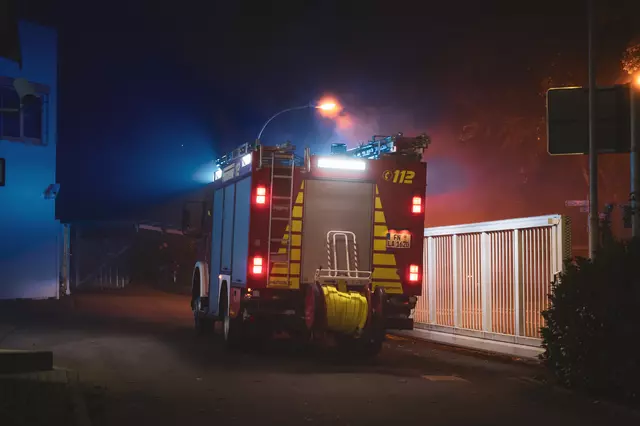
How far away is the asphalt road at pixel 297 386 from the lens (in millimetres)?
8938

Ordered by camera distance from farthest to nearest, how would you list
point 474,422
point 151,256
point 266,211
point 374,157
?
point 151,256 → point 374,157 → point 266,211 → point 474,422

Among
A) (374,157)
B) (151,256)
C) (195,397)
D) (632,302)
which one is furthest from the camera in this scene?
(151,256)

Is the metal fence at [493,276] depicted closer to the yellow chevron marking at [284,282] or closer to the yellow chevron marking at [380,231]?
the yellow chevron marking at [380,231]

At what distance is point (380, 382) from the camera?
1149 cm

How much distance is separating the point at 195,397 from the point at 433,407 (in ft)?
9.38

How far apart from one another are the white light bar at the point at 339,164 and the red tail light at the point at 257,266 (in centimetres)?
191

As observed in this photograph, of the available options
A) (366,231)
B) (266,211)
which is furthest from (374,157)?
(266,211)

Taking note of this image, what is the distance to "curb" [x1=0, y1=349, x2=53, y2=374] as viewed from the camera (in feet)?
34.9

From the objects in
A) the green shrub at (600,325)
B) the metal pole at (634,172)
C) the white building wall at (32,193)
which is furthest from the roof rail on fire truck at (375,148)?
the white building wall at (32,193)

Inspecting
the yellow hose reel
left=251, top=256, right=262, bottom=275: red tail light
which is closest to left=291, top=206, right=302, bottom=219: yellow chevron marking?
left=251, top=256, right=262, bottom=275: red tail light

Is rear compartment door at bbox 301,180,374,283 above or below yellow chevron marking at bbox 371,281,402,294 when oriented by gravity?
above

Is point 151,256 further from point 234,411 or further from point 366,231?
point 234,411

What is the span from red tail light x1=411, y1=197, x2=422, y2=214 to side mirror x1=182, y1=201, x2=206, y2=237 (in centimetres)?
556

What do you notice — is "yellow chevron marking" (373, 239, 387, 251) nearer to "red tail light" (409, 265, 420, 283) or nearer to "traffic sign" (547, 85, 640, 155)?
"red tail light" (409, 265, 420, 283)
